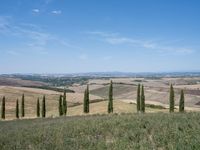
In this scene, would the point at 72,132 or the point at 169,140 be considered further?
the point at 72,132

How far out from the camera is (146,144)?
56.5ft

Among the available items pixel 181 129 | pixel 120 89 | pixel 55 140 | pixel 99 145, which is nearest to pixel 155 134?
pixel 181 129

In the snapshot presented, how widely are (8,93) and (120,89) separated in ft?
185

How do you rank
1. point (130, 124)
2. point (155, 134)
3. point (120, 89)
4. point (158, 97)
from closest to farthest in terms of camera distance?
1. point (155, 134)
2. point (130, 124)
3. point (158, 97)
4. point (120, 89)

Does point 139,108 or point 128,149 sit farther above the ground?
point 128,149

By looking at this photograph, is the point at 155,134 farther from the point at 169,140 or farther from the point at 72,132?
the point at 72,132

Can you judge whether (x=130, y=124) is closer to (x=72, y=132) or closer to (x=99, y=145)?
(x=72, y=132)

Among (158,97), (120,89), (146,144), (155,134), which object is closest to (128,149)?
(146,144)

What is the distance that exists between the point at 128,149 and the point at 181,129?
5.65 m

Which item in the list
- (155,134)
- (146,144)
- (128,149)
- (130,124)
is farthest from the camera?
(130,124)

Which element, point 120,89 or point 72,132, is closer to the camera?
point 72,132

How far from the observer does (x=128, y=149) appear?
1584 centimetres

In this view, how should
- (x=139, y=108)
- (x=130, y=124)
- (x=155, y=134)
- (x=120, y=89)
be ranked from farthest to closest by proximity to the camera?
(x=120, y=89)
(x=139, y=108)
(x=130, y=124)
(x=155, y=134)

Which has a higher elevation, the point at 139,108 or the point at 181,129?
the point at 181,129
